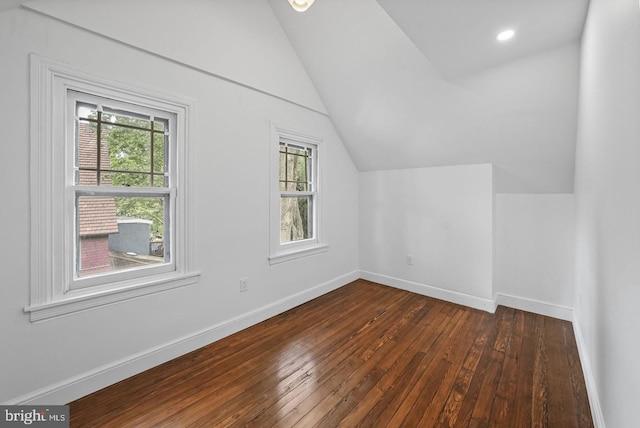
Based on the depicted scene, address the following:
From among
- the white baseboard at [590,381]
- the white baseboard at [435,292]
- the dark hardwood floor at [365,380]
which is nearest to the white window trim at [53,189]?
the dark hardwood floor at [365,380]

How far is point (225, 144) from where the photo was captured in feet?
8.09

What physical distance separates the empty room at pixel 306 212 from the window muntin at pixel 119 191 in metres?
0.01

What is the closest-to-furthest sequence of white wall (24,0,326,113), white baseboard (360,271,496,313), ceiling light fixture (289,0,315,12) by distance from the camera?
ceiling light fixture (289,0,315,12) → white wall (24,0,326,113) → white baseboard (360,271,496,313)

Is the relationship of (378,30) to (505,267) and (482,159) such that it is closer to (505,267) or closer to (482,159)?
(482,159)

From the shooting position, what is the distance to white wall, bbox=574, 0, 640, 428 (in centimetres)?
98

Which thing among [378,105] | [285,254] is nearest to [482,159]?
[378,105]

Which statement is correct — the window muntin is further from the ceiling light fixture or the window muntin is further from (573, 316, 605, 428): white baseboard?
(573, 316, 605, 428): white baseboard

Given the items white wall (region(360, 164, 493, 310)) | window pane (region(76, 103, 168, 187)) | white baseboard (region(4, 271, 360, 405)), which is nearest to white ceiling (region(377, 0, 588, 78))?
white wall (region(360, 164, 493, 310))

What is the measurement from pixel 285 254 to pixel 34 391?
6.68 feet

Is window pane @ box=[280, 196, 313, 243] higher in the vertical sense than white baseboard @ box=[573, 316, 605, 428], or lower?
higher

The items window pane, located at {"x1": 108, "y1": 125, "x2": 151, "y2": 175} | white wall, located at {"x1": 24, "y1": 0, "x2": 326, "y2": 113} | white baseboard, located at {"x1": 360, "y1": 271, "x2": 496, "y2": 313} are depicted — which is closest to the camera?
white wall, located at {"x1": 24, "y1": 0, "x2": 326, "y2": 113}

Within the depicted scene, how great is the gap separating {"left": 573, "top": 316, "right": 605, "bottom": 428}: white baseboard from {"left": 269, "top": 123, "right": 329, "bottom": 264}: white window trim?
2558 millimetres

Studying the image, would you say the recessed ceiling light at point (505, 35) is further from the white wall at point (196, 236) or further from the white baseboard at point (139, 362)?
the white baseboard at point (139, 362)

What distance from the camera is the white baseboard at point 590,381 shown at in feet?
4.93
